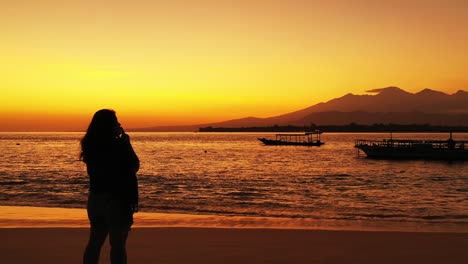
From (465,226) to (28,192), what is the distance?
24.0 metres

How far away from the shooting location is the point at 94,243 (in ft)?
18.2

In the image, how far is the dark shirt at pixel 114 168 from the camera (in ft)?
17.5

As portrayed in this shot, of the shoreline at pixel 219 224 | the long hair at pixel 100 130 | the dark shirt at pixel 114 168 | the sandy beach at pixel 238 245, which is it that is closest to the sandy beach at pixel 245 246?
the sandy beach at pixel 238 245

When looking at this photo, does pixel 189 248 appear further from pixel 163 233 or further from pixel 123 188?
pixel 123 188

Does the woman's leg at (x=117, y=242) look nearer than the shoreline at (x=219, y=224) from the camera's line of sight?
Yes

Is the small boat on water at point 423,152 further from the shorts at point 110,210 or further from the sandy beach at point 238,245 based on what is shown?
the shorts at point 110,210

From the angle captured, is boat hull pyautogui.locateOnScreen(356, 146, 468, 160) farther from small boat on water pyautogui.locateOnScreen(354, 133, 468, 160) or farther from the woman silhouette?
the woman silhouette

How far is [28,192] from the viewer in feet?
96.6

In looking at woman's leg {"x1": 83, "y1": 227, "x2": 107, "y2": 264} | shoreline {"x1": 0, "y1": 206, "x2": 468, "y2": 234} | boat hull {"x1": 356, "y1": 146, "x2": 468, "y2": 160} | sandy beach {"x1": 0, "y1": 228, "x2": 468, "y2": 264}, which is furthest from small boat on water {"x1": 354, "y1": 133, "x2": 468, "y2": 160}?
woman's leg {"x1": 83, "y1": 227, "x2": 107, "y2": 264}

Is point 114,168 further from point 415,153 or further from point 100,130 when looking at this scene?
point 415,153

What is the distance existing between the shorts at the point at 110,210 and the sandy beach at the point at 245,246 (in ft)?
10.4

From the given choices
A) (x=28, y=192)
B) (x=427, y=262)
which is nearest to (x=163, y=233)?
(x=427, y=262)

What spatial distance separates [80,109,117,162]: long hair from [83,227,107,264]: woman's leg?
884 millimetres

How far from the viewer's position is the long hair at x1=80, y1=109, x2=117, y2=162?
5.33m
